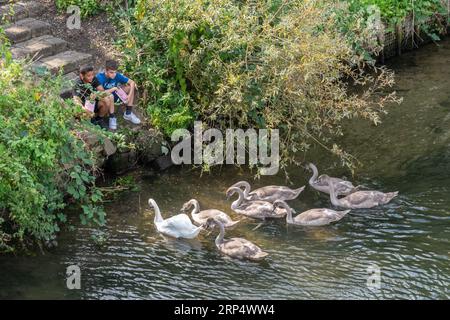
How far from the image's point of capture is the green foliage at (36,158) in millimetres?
10016

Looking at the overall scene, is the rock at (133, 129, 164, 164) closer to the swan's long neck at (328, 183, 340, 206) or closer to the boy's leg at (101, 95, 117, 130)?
the boy's leg at (101, 95, 117, 130)

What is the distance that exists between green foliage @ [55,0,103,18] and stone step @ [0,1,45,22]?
0.37 meters

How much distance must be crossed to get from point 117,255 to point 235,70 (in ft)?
10.8

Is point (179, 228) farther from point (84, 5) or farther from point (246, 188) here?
point (84, 5)

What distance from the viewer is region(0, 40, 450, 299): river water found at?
1002 cm

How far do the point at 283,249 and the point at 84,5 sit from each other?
6755mm

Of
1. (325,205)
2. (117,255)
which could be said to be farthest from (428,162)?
(117,255)

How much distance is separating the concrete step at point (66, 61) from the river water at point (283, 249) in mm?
2272

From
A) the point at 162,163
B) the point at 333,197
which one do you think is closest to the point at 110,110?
the point at 162,163

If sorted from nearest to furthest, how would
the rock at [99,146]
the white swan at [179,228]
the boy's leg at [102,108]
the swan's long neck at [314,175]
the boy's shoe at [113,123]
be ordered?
1. the white swan at [179,228]
2. the rock at [99,146]
3. the swan's long neck at [314,175]
4. the boy's leg at [102,108]
5. the boy's shoe at [113,123]

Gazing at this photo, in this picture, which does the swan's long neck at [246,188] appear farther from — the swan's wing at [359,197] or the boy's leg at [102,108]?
the boy's leg at [102,108]

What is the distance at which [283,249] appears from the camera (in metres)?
11.0

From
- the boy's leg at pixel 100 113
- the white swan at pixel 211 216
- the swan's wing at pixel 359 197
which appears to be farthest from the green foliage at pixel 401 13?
the white swan at pixel 211 216

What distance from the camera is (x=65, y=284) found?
10.1 m
